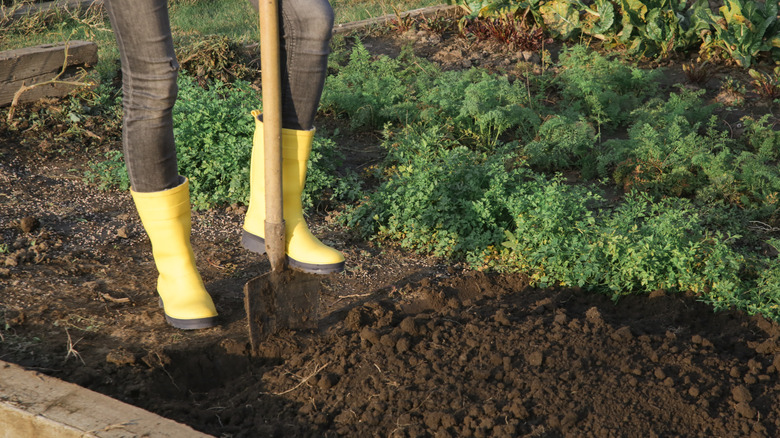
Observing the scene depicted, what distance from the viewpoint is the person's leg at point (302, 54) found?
106 inches

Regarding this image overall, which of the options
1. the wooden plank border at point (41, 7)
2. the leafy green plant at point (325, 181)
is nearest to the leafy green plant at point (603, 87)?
the leafy green plant at point (325, 181)

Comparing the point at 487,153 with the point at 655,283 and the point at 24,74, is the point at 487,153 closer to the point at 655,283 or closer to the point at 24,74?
the point at 655,283

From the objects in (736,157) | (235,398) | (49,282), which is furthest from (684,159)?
(49,282)

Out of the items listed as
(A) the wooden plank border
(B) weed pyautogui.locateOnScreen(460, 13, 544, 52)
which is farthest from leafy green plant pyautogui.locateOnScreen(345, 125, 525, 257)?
(A) the wooden plank border

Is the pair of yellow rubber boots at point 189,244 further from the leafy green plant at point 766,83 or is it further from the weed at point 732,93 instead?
the leafy green plant at point 766,83

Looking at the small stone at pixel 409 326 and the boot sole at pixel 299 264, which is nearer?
the small stone at pixel 409 326

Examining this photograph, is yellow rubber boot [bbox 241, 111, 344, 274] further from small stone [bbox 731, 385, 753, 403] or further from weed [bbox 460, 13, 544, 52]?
weed [bbox 460, 13, 544, 52]

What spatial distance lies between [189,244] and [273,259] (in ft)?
1.22

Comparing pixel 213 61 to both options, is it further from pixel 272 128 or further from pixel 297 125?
pixel 272 128

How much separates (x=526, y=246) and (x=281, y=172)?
1385 millimetres

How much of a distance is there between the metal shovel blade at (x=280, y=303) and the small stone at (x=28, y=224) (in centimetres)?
167

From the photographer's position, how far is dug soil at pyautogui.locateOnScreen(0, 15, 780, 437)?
2.41 meters

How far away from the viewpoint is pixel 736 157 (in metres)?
4.50

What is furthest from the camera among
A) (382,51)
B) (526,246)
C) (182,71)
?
(382,51)
